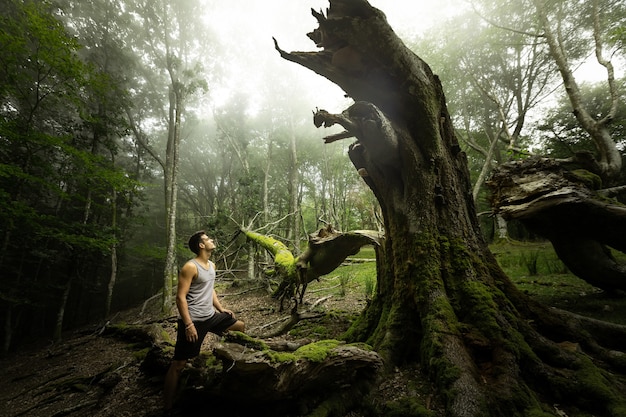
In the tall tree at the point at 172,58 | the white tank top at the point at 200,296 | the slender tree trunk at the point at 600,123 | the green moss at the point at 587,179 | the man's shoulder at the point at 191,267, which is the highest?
the tall tree at the point at 172,58

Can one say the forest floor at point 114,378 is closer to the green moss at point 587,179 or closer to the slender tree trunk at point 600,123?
the green moss at point 587,179

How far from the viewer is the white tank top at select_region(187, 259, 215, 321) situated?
3.03 metres

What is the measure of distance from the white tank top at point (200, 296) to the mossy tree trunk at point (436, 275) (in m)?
2.00

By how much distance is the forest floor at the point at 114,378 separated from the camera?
247 centimetres

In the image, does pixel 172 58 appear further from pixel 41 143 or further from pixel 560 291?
pixel 560 291

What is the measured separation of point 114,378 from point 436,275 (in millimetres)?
5021

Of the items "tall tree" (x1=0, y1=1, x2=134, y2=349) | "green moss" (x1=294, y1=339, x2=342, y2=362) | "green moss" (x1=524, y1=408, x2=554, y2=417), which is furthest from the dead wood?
"tall tree" (x1=0, y1=1, x2=134, y2=349)

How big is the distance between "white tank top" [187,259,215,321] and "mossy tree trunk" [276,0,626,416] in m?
2.00

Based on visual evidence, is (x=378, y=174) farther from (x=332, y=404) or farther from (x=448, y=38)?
(x=448, y=38)

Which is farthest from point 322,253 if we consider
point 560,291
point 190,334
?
point 560,291

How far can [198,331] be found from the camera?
305 cm

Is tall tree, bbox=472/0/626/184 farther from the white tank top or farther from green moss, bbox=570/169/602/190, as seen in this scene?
the white tank top

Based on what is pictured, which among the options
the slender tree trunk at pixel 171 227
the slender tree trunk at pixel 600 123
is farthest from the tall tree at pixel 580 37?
the slender tree trunk at pixel 171 227

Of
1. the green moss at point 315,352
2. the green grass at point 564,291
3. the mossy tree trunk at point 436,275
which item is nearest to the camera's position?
the mossy tree trunk at point 436,275
